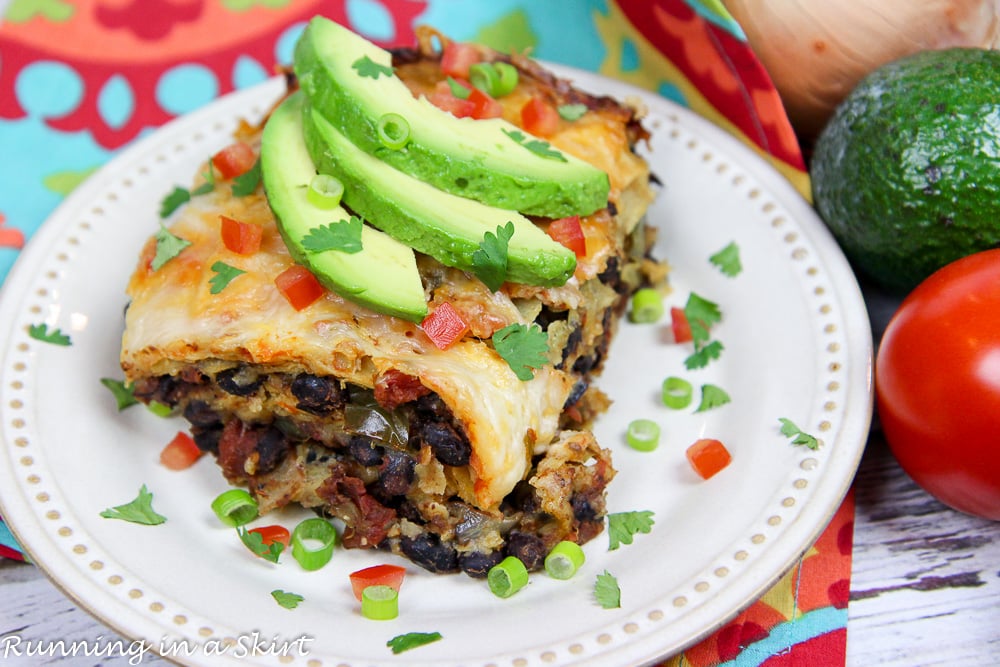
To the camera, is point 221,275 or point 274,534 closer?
point 221,275

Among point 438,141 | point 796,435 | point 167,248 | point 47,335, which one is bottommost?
point 47,335

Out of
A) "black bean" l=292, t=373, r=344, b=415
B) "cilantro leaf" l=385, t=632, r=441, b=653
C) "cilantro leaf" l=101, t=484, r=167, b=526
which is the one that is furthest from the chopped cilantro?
"cilantro leaf" l=385, t=632, r=441, b=653

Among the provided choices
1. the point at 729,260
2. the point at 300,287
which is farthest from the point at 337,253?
the point at 729,260

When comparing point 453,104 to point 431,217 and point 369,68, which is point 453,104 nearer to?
point 369,68

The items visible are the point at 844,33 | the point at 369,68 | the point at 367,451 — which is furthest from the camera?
the point at 844,33

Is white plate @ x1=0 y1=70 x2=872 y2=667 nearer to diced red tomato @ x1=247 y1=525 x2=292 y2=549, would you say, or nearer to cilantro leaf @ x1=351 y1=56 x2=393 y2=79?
diced red tomato @ x1=247 y1=525 x2=292 y2=549

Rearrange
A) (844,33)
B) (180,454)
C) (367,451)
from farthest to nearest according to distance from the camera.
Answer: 1. (844,33)
2. (180,454)
3. (367,451)

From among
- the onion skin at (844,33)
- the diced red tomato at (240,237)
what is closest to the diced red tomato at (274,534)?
the diced red tomato at (240,237)

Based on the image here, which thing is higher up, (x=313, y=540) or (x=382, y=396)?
(x=382, y=396)
